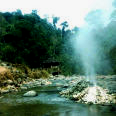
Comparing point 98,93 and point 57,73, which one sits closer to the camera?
point 98,93

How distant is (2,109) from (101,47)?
30.4m

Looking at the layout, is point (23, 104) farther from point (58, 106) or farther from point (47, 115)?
point (47, 115)

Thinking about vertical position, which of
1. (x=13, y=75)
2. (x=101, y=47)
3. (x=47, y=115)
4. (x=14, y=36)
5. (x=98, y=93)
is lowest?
(x=47, y=115)

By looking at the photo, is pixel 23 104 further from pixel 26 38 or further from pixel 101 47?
pixel 26 38

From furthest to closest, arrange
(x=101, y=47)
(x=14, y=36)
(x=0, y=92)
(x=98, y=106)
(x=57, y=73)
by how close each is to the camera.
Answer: (x=57, y=73) → (x=14, y=36) → (x=101, y=47) → (x=0, y=92) → (x=98, y=106)

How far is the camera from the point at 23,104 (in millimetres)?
18516

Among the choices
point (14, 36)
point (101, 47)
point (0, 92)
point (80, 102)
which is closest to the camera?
point (80, 102)

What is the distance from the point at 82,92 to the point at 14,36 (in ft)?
125

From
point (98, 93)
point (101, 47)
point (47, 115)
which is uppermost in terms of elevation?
point (101, 47)

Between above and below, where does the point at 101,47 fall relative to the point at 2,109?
above

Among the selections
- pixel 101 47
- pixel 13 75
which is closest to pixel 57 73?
pixel 101 47

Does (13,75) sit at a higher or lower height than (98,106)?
higher

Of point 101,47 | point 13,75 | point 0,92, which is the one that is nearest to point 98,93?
point 0,92

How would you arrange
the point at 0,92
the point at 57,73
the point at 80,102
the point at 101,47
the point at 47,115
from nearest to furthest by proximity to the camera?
the point at 47,115, the point at 80,102, the point at 0,92, the point at 101,47, the point at 57,73
